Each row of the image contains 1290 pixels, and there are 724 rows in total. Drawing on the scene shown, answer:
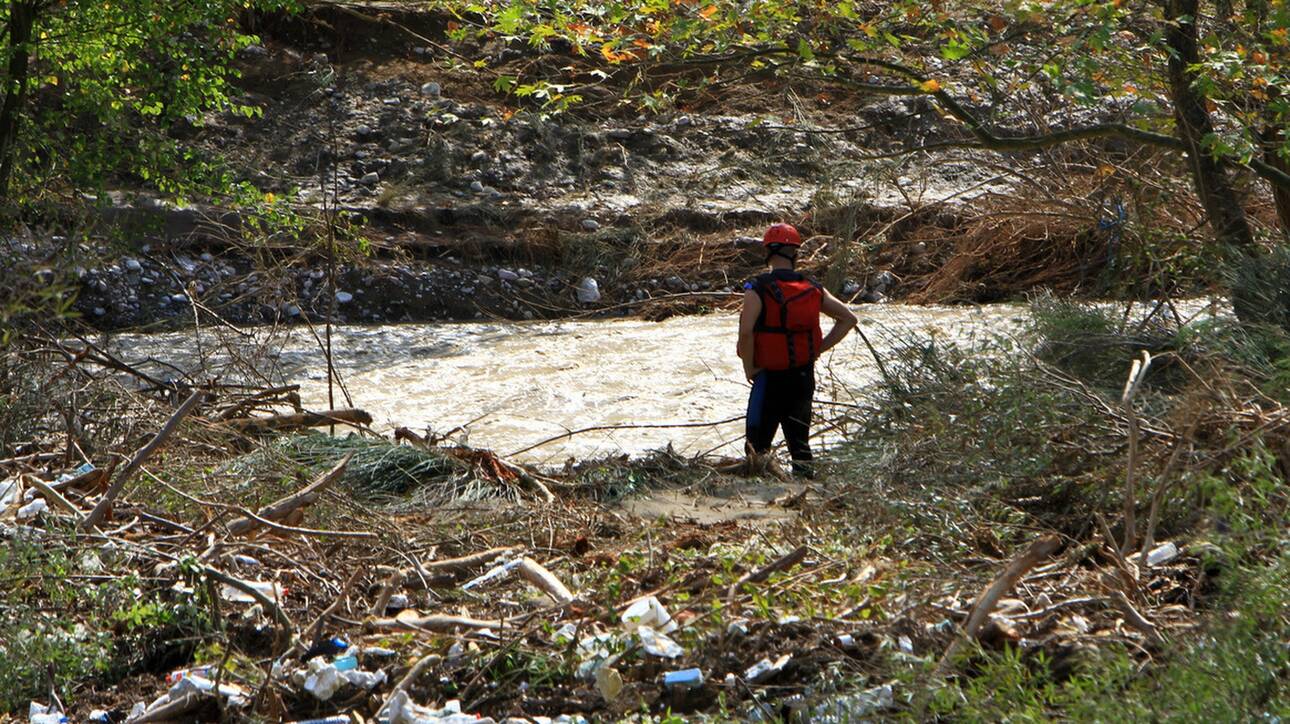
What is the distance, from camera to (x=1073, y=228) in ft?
38.3

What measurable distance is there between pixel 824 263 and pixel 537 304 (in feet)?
8.54

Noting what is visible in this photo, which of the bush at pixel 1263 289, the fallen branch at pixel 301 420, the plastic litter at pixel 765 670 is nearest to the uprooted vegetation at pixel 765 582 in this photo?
the plastic litter at pixel 765 670

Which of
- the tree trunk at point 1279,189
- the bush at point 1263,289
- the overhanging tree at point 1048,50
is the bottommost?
the bush at point 1263,289

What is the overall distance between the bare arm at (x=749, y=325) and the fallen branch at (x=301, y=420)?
1.85 meters

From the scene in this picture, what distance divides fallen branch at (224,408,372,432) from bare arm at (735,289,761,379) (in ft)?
6.07

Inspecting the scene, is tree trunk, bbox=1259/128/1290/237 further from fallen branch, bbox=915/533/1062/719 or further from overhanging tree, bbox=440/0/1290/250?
fallen branch, bbox=915/533/1062/719

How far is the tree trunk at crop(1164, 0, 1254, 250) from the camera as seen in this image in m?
6.87

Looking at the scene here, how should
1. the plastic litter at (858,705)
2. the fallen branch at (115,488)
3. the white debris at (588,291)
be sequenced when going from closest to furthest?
the plastic litter at (858,705) < the fallen branch at (115,488) < the white debris at (588,291)

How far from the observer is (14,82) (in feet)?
27.4

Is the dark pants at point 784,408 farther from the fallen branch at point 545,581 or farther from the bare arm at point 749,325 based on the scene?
the fallen branch at point 545,581

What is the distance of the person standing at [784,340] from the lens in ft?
22.2

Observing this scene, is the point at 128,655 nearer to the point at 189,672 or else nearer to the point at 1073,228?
the point at 189,672

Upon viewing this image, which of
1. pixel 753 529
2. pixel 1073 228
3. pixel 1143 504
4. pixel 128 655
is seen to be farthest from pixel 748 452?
pixel 1073 228

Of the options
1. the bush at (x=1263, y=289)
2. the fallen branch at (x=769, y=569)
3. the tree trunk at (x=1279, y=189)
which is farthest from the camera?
the tree trunk at (x=1279, y=189)
